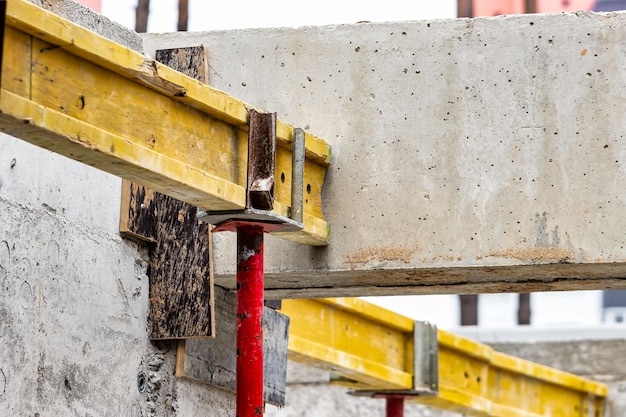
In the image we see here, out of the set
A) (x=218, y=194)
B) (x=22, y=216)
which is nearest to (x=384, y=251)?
(x=218, y=194)

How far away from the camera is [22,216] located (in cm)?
489

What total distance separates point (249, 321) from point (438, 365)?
462cm

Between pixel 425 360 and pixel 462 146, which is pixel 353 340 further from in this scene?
pixel 462 146

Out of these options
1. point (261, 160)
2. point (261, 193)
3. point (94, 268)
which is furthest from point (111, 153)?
point (94, 268)

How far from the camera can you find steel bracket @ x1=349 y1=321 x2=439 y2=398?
9.30 m

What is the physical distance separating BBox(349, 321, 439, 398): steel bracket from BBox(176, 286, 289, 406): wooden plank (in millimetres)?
2444

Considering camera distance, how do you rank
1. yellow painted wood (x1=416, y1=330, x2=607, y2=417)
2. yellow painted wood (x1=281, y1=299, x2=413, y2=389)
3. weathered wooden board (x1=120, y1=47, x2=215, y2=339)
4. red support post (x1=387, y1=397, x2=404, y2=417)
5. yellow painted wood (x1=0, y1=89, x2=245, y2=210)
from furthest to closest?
red support post (x1=387, y1=397, x2=404, y2=417) < yellow painted wood (x1=416, y1=330, x2=607, y2=417) < yellow painted wood (x1=281, y1=299, x2=413, y2=389) < weathered wooden board (x1=120, y1=47, x2=215, y2=339) < yellow painted wood (x1=0, y1=89, x2=245, y2=210)

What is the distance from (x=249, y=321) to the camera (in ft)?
17.1

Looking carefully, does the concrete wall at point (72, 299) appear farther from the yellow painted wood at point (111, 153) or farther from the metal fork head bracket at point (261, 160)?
the metal fork head bracket at point (261, 160)

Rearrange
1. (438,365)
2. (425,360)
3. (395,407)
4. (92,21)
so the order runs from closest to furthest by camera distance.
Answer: (92,21) → (425,360) → (438,365) → (395,407)

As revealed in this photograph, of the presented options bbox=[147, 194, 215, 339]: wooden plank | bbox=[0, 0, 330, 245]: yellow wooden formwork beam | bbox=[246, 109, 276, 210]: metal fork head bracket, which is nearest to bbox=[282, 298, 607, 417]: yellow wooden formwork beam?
bbox=[147, 194, 215, 339]: wooden plank

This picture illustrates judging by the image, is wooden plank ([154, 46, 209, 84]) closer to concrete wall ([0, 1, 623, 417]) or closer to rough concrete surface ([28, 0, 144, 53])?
concrete wall ([0, 1, 623, 417])

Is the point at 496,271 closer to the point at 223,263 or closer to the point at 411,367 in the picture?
the point at 223,263

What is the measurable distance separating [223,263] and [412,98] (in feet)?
3.88
